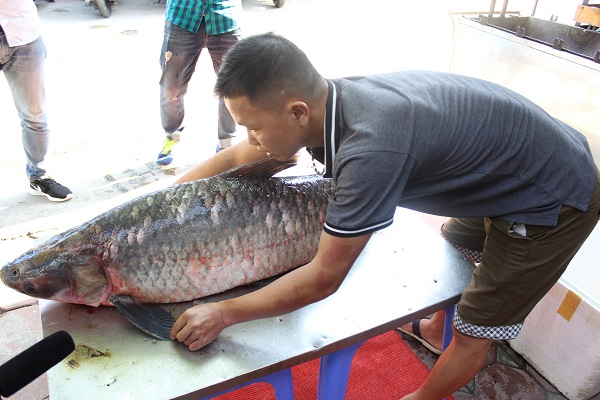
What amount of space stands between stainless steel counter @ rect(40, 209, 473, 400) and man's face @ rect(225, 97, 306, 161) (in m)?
0.57

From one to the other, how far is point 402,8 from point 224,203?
27.0ft

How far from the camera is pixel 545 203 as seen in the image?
4.68ft

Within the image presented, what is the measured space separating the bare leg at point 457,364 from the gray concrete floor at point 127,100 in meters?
0.48

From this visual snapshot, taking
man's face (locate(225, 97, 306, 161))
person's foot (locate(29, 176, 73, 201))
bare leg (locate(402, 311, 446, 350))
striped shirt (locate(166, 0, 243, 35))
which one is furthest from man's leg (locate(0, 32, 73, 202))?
bare leg (locate(402, 311, 446, 350))

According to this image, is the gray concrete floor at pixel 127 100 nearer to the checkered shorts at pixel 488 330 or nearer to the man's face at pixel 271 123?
the checkered shorts at pixel 488 330

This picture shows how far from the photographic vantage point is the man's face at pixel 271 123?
4.12ft

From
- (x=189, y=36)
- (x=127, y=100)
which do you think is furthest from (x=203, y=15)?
(x=127, y=100)

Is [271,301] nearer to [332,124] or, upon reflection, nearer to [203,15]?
[332,124]

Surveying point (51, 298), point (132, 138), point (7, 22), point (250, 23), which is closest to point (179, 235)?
point (51, 298)

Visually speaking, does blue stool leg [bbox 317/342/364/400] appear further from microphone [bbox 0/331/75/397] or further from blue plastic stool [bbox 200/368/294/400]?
microphone [bbox 0/331/75/397]

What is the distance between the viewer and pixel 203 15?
325cm

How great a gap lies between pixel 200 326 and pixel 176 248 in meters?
0.29

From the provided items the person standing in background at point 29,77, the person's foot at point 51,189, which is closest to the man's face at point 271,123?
the person standing in background at point 29,77

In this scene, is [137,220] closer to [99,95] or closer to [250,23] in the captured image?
[99,95]
